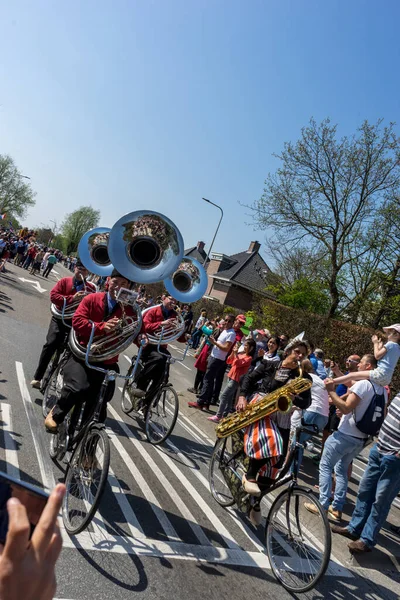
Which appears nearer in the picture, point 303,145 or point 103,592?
point 103,592

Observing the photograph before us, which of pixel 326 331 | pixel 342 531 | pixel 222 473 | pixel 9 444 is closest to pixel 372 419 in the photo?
pixel 342 531

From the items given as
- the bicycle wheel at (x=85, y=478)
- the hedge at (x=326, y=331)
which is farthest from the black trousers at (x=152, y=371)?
the hedge at (x=326, y=331)

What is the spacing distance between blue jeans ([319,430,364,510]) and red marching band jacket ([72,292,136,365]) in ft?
8.90

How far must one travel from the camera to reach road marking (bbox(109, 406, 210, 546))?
4441 millimetres

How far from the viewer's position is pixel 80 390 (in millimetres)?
4562

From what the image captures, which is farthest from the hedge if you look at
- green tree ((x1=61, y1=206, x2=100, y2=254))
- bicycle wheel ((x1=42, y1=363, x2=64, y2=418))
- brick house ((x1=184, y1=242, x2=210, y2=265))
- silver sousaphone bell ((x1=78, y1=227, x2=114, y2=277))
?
green tree ((x1=61, y1=206, x2=100, y2=254))

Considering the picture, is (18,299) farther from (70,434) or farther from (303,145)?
(303,145)

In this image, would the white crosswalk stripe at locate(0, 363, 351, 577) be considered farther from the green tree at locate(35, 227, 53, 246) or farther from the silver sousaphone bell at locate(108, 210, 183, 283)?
the green tree at locate(35, 227, 53, 246)

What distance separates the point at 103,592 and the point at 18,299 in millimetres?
14907

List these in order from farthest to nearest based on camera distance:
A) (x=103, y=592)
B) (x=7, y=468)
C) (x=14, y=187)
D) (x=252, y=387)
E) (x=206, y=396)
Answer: (x=14, y=187) → (x=206, y=396) → (x=252, y=387) → (x=7, y=468) → (x=103, y=592)

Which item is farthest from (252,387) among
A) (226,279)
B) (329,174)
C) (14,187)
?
(14,187)

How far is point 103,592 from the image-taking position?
3193 millimetres

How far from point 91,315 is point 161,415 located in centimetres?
237

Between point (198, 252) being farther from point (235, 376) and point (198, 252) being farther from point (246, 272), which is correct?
point (235, 376)
